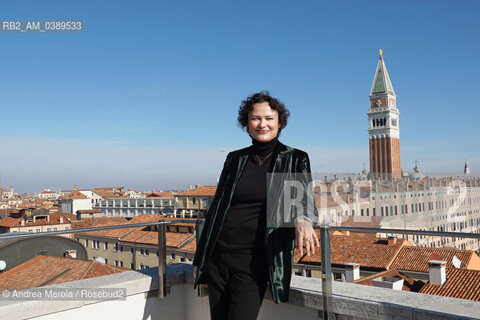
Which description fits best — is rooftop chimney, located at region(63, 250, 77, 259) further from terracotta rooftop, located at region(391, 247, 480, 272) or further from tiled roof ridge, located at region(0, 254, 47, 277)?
terracotta rooftop, located at region(391, 247, 480, 272)

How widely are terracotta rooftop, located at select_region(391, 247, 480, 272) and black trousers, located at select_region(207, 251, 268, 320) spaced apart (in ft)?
57.6

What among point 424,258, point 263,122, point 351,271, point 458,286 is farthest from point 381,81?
point 263,122

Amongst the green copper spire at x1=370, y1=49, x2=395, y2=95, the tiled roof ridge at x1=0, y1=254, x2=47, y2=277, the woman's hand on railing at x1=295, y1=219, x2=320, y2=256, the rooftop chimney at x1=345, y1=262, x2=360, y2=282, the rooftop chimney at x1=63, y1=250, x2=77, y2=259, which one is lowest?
the rooftop chimney at x1=345, y1=262, x2=360, y2=282

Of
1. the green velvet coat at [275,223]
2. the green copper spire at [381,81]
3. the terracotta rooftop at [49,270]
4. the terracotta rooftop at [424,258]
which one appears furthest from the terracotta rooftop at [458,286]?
the green copper spire at [381,81]

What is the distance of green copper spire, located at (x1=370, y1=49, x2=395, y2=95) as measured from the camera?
90.8m

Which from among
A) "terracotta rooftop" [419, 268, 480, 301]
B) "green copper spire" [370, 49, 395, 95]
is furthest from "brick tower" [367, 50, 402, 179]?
"terracotta rooftop" [419, 268, 480, 301]

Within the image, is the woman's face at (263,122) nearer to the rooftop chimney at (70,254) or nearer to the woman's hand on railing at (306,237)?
the woman's hand on railing at (306,237)

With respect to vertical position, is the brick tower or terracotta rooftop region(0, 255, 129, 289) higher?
the brick tower

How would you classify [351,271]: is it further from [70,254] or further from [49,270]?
[49,270]

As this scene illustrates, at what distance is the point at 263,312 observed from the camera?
2584mm

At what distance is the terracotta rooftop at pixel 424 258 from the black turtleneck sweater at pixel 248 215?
17606mm

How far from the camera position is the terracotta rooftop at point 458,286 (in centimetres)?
1066

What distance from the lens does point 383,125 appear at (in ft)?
296

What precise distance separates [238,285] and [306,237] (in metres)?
0.45
